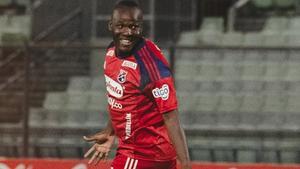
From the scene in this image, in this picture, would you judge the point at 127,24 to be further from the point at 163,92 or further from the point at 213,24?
the point at 213,24

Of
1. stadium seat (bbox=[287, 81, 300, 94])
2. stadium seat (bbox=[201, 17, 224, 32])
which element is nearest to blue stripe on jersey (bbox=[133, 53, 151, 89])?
stadium seat (bbox=[287, 81, 300, 94])

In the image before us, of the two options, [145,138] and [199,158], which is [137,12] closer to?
[145,138]

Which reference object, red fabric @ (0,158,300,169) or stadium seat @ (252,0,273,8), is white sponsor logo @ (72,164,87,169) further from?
stadium seat @ (252,0,273,8)

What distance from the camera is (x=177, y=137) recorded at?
485cm

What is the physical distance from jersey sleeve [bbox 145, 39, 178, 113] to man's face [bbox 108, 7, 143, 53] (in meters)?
0.16

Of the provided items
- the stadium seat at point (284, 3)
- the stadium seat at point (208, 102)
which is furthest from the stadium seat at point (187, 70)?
the stadium seat at point (284, 3)

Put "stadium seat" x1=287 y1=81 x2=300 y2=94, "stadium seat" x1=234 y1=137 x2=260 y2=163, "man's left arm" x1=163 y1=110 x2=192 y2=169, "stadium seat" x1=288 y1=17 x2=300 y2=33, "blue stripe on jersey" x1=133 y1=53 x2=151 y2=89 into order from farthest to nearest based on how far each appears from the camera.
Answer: "stadium seat" x1=288 y1=17 x2=300 y2=33, "stadium seat" x1=287 y1=81 x2=300 y2=94, "stadium seat" x1=234 y1=137 x2=260 y2=163, "blue stripe on jersey" x1=133 y1=53 x2=151 y2=89, "man's left arm" x1=163 y1=110 x2=192 y2=169

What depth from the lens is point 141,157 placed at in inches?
205

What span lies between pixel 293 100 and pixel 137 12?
19.6ft

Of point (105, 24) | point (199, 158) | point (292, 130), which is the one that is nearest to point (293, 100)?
point (292, 130)

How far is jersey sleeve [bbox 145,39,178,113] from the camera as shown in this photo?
16.0ft

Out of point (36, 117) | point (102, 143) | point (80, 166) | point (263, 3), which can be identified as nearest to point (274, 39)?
point (263, 3)

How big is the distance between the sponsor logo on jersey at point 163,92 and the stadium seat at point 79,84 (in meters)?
6.51

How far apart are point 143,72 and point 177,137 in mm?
392
